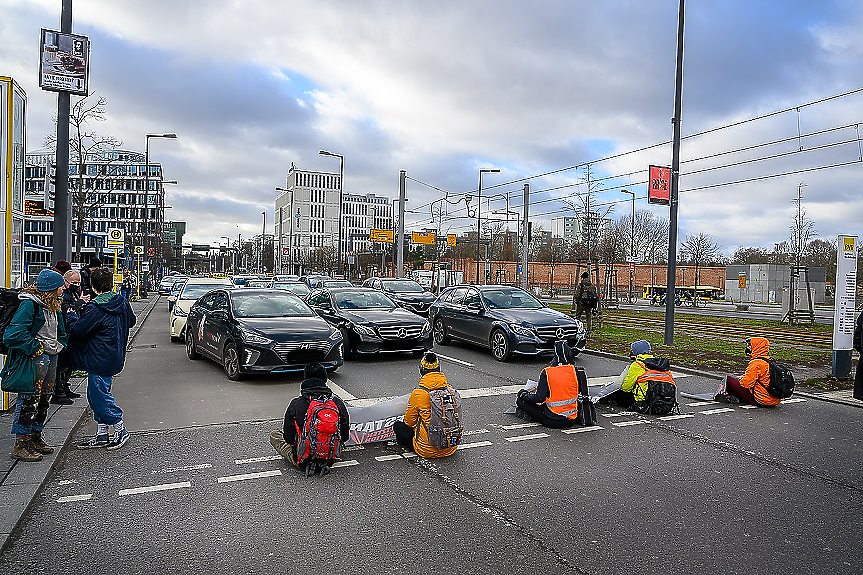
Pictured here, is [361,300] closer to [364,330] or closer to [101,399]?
[364,330]

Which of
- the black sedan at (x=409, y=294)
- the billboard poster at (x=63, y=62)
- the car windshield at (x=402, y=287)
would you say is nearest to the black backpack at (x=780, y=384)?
the billboard poster at (x=63, y=62)

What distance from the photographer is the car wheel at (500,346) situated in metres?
14.1

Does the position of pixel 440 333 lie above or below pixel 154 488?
above

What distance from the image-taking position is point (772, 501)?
18.0 feet

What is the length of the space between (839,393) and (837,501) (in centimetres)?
587

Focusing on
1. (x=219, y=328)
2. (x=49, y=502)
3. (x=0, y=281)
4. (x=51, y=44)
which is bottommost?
(x=49, y=502)

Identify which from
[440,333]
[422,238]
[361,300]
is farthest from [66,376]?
[422,238]

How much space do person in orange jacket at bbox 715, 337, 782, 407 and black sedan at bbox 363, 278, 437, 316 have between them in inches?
547

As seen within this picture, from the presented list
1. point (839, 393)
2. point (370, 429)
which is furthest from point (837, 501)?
point (839, 393)

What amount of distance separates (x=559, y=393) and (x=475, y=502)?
2.83m

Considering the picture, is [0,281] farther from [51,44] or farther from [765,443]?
[765,443]

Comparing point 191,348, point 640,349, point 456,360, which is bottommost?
point 456,360

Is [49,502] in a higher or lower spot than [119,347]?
lower

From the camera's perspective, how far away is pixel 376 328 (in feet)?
44.5
